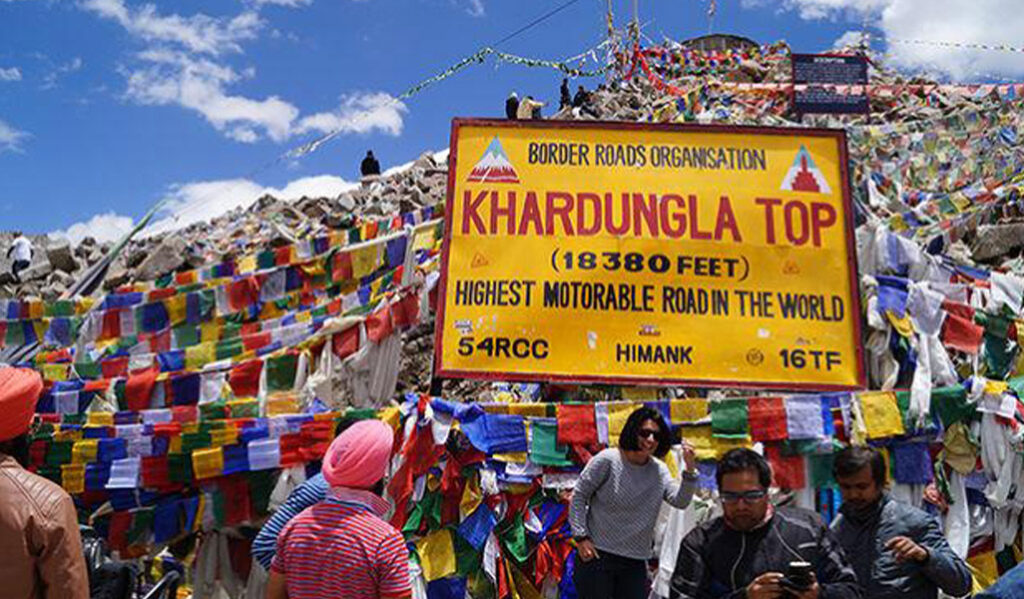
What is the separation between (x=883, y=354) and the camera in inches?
248

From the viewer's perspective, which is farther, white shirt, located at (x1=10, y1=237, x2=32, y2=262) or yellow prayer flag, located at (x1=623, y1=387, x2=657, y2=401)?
white shirt, located at (x1=10, y1=237, x2=32, y2=262)

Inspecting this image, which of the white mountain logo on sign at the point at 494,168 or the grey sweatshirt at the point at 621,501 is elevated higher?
the white mountain logo on sign at the point at 494,168

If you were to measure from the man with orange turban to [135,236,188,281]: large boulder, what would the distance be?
12.0 m

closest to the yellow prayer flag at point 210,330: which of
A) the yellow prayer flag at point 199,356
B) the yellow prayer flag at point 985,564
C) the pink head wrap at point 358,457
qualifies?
the yellow prayer flag at point 199,356

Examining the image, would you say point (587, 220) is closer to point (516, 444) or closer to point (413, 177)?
point (516, 444)

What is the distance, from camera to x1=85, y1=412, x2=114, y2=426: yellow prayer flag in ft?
21.4

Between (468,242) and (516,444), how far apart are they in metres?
1.64

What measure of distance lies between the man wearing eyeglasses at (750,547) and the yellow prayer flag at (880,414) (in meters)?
2.88

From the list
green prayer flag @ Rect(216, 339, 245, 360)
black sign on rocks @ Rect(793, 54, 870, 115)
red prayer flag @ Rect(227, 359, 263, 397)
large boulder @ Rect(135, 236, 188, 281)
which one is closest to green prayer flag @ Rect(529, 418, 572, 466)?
red prayer flag @ Rect(227, 359, 263, 397)

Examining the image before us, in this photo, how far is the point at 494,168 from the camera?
21.4 feet

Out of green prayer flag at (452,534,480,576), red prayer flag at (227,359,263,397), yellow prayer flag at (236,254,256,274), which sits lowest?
green prayer flag at (452,534,480,576)

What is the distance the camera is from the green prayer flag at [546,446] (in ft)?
18.2

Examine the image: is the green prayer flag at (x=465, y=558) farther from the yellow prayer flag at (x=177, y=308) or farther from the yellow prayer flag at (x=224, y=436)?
the yellow prayer flag at (x=177, y=308)

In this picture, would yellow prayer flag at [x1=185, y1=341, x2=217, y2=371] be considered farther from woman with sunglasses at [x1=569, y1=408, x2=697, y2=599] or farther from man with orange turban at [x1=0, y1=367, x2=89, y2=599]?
man with orange turban at [x1=0, y1=367, x2=89, y2=599]
